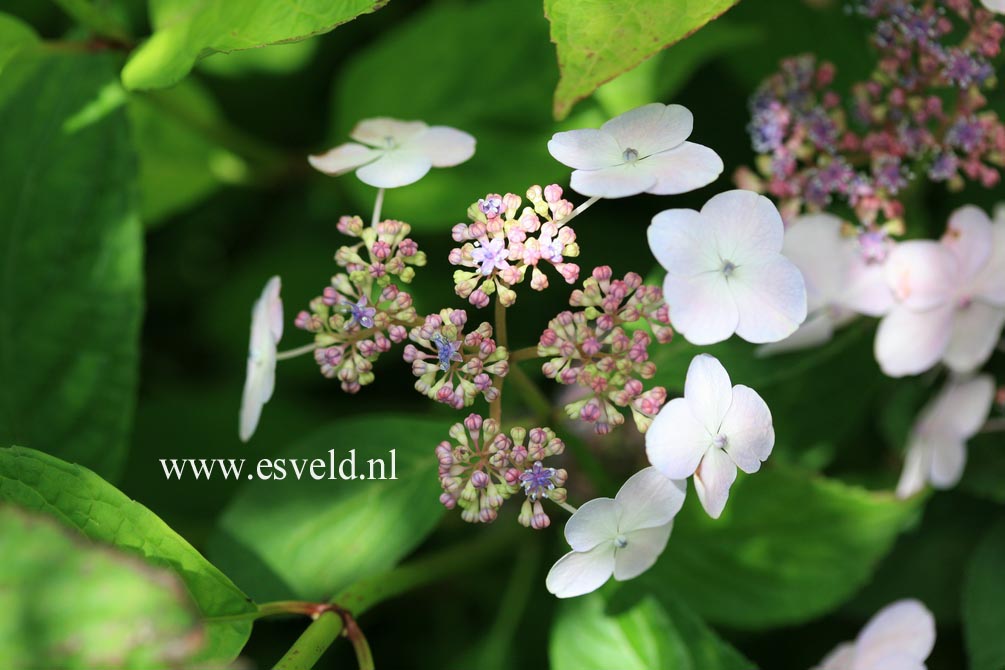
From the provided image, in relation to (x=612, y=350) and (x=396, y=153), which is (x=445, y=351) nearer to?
(x=612, y=350)

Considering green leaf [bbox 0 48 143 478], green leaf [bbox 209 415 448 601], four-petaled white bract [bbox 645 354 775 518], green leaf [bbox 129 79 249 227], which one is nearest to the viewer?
four-petaled white bract [bbox 645 354 775 518]

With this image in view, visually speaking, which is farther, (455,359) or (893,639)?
(893,639)

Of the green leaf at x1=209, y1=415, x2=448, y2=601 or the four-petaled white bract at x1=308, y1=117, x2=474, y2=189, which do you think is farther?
the green leaf at x1=209, y1=415, x2=448, y2=601

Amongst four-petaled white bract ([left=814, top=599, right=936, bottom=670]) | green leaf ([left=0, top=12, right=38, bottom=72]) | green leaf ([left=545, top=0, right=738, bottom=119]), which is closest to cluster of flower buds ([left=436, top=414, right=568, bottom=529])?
green leaf ([left=545, top=0, right=738, bottom=119])

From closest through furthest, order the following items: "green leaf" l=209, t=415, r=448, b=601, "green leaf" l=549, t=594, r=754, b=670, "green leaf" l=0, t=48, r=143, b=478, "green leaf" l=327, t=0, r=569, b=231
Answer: "green leaf" l=549, t=594, r=754, b=670, "green leaf" l=209, t=415, r=448, b=601, "green leaf" l=0, t=48, r=143, b=478, "green leaf" l=327, t=0, r=569, b=231

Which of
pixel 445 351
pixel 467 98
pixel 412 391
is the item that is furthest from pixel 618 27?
pixel 412 391

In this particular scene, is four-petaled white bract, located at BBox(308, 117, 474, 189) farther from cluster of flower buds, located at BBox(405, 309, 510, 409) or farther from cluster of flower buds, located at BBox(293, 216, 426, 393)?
cluster of flower buds, located at BBox(405, 309, 510, 409)
